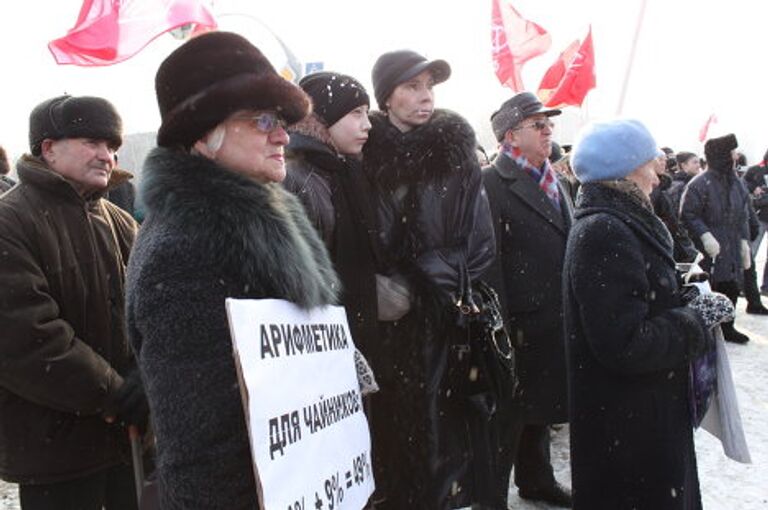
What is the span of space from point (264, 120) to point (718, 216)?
675cm

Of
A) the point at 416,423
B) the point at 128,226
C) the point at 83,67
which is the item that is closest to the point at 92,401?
the point at 128,226

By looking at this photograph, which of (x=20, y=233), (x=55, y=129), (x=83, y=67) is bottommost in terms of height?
(x=20, y=233)

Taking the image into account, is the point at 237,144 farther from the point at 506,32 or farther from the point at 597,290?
the point at 506,32

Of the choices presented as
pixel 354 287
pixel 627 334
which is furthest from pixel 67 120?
pixel 627 334

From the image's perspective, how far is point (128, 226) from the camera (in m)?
2.90

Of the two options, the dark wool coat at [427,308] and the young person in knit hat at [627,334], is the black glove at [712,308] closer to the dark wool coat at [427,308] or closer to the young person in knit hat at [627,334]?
the young person in knit hat at [627,334]

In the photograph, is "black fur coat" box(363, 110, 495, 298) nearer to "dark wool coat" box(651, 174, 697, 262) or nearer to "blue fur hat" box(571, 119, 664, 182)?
"blue fur hat" box(571, 119, 664, 182)

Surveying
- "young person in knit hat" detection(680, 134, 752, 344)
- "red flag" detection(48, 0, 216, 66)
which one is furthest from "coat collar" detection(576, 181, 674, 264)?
"red flag" detection(48, 0, 216, 66)

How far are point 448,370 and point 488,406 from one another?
0.25 m

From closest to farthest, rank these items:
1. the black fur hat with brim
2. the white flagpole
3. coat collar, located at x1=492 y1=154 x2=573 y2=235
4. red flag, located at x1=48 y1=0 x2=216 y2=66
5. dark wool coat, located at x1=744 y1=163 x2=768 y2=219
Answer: the black fur hat with brim, coat collar, located at x1=492 y1=154 x2=573 y2=235, red flag, located at x1=48 y1=0 x2=216 y2=66, the white flagpole, dark wool coat, located at x1=744 y1=163 x2=768 y2=219

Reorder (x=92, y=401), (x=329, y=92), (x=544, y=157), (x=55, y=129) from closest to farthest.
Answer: (x=92, y=401) < (x=55, y=129) < (x=329, y=92) < (x=544, y=157)

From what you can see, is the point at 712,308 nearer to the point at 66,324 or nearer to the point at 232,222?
the point at 232,222

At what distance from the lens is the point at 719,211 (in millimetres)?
7254

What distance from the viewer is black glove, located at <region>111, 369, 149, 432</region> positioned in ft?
7.43
